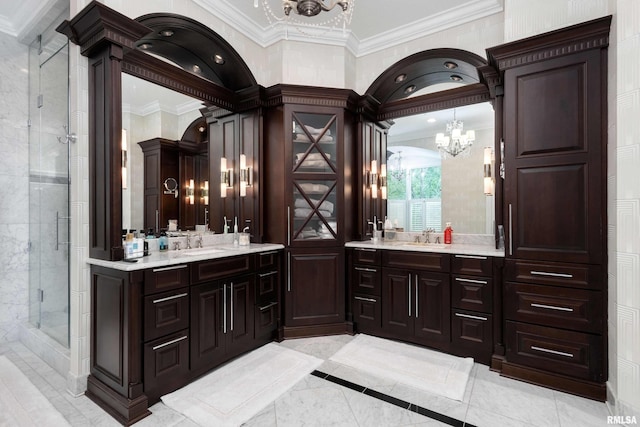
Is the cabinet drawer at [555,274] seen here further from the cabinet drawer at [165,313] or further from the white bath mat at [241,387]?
the cabinet drawer at [165,313]

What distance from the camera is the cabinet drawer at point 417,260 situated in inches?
115

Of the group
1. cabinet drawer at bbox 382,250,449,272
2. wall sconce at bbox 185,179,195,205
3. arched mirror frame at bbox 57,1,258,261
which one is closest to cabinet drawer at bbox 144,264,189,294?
arched mirror frame at bbox 57,1,258,261

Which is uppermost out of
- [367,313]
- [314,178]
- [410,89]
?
[410,89]

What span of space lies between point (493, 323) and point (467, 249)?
25.9 inches

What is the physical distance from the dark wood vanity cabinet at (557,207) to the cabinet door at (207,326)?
92.1 inches

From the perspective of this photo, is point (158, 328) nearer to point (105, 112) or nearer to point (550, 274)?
point (105, 112)

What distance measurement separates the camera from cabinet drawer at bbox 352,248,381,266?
10.8ft

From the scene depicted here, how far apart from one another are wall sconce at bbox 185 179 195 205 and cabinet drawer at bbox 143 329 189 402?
1373 millimetres

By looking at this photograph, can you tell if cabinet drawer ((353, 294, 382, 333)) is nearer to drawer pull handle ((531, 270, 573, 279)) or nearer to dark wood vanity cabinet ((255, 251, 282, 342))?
dark wood vanity cabinet ((255, 251, 282, 342))

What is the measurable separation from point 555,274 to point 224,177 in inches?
125

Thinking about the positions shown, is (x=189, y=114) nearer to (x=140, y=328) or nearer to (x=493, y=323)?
(x=140, y=328)

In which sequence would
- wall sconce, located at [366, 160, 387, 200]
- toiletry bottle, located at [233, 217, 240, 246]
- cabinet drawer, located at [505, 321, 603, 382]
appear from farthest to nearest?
wall sconce, located at [366, 160, 387, 200]
toiletry bottle, located at [233, 217, 240, 246]
cabinet drawer, located at [505, 321, 603, 382]

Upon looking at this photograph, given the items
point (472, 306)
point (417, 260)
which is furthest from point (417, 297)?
point (472, 306)

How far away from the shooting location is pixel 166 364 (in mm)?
2211
